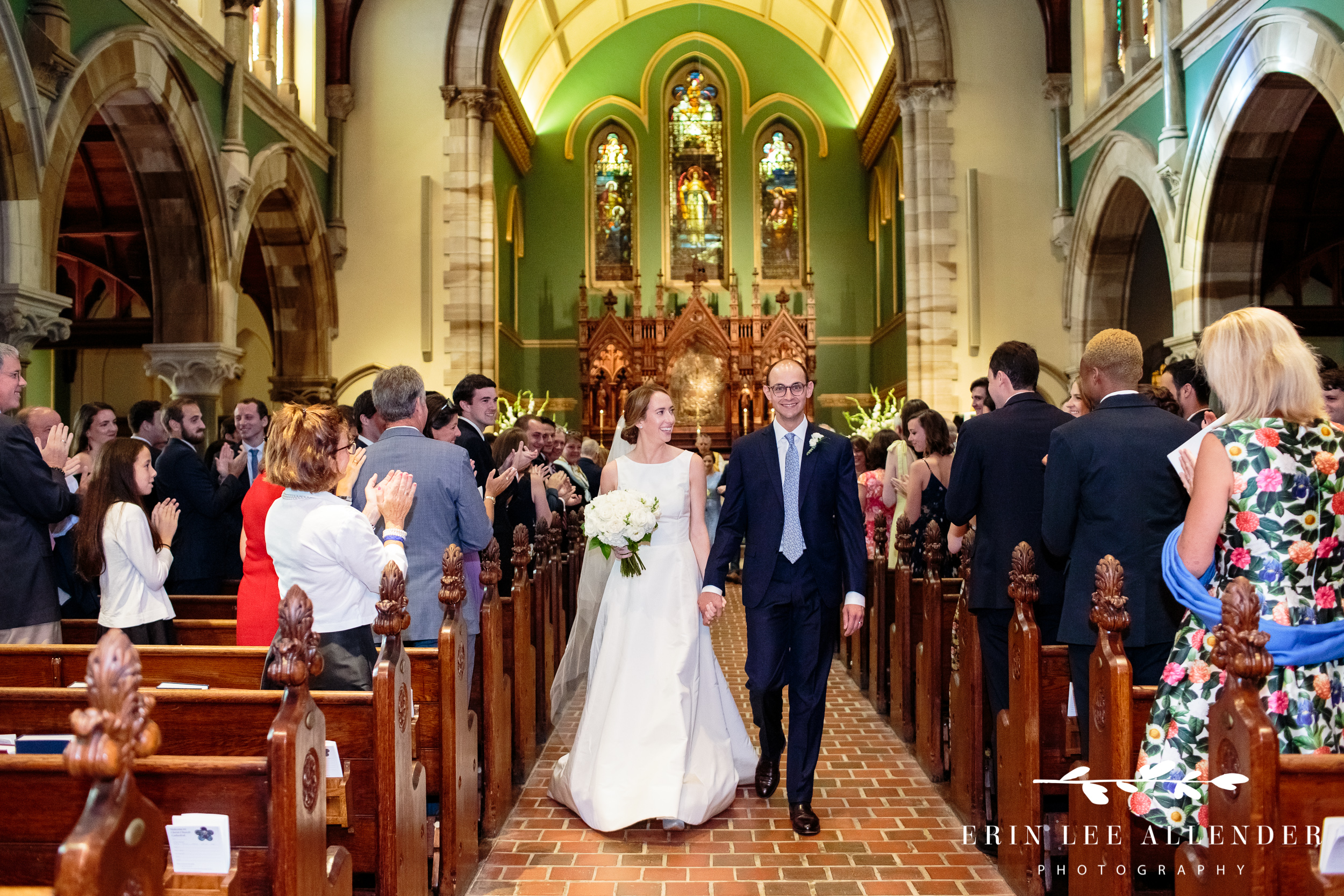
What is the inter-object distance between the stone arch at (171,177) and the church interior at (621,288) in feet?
0.13

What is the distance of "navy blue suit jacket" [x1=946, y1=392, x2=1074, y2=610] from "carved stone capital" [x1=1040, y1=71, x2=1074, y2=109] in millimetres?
9523

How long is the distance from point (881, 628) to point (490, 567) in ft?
9.42

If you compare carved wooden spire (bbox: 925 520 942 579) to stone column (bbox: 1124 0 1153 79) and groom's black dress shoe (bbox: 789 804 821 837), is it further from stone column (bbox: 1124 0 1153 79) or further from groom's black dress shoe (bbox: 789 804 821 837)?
stone column (bbox: 1124 0 1153 79)

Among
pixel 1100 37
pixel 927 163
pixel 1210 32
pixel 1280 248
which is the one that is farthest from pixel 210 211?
pixel 1280 248

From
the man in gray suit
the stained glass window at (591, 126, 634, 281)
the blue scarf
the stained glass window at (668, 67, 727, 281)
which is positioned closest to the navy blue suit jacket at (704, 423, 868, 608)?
the man in gray suit

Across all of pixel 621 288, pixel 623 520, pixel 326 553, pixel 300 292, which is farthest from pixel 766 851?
pixel 621 288

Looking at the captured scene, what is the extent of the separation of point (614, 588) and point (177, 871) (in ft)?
8.08

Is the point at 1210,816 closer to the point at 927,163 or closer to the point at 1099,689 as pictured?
the point at 1099,689

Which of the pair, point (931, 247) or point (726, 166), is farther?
point (726, 166)

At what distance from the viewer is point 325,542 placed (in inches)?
114

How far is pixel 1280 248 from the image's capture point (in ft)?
38.4

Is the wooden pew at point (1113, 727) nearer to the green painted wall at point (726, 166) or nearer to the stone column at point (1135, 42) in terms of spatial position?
the stone column at point (1135, 42)

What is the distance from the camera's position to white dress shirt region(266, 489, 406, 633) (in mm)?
2895

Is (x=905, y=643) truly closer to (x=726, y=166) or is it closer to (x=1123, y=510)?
(x=1123, y=510)
